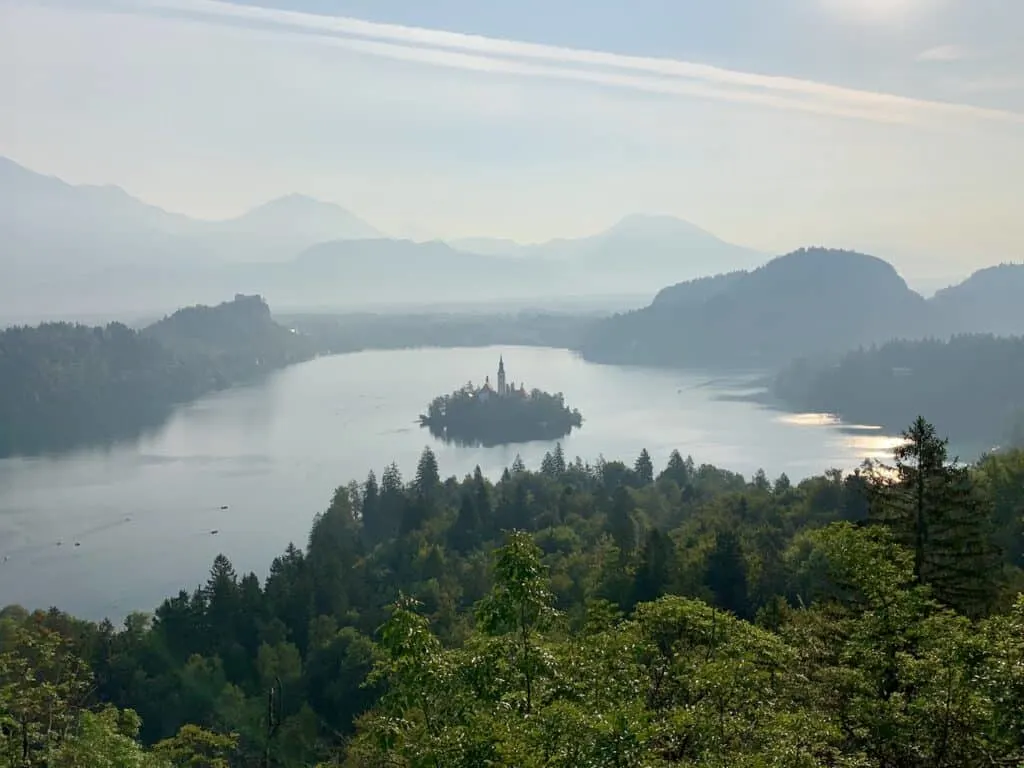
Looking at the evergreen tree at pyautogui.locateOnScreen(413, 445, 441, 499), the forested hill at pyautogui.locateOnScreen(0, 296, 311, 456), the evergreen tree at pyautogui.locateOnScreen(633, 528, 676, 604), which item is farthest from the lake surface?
the evergreen tree at pyautogui.locateOnScreen(633, 528, 676, 604)

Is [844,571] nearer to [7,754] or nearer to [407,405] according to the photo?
[7,754]

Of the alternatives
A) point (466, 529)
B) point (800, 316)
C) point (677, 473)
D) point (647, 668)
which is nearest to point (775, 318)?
point (800, 316)

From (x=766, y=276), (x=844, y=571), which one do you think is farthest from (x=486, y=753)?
(x=766, y=276)

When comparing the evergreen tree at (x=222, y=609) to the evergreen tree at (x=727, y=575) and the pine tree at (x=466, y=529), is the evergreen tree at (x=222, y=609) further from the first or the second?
the evergreen tree at (x=727, y=575)

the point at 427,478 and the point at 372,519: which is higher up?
the point at 427,478

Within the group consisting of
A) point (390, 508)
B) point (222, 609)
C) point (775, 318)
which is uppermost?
point (775, 318)

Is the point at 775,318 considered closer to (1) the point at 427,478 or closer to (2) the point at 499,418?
(2) the point at 499,418
